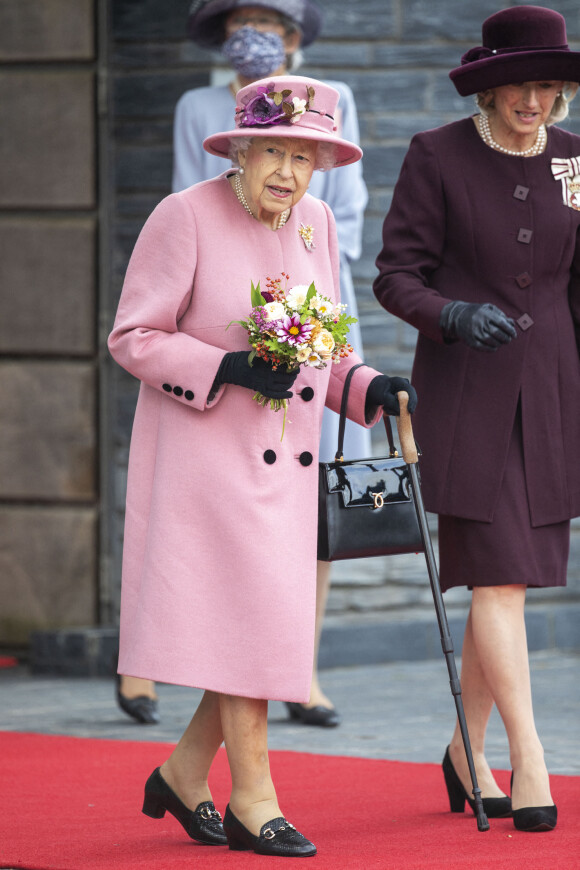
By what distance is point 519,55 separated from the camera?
3.73 meters

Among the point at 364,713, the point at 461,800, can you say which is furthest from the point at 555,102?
the point at 364,713

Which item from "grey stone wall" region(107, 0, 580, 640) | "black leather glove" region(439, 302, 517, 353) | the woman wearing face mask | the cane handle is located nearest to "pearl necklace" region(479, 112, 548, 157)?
"black leather glove" region(439, 302, 517, 353)

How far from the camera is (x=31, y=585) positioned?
685cm

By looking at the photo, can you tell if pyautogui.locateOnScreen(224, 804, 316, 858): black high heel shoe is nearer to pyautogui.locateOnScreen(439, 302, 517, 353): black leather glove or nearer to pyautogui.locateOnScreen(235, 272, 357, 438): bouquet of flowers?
pyautogui.locateOnScreen(235, 272, 357, 438): bouquet of flowers

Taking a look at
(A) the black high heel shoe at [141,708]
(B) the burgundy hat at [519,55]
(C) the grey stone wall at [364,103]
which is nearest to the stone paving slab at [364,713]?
(A) the black high heel shoe at [141,708]

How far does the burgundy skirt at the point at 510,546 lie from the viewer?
3.75 metres

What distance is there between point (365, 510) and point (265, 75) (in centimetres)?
223

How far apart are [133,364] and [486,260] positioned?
96 centimetres

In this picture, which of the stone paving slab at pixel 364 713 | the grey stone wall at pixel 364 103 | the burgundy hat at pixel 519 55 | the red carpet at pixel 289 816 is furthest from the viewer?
the grey stone wall at pixel 364 103

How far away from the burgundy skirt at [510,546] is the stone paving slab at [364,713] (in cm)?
82

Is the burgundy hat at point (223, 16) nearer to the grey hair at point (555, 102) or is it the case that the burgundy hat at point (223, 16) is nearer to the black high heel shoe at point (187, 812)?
the grey hair at point (555, 102)

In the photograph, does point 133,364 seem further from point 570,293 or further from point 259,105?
point 570,293

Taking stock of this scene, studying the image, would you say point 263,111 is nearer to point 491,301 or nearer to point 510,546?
point 491,301

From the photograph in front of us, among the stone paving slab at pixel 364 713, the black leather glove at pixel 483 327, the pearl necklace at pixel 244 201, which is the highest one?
the pearl necklace at pixel 244 201
